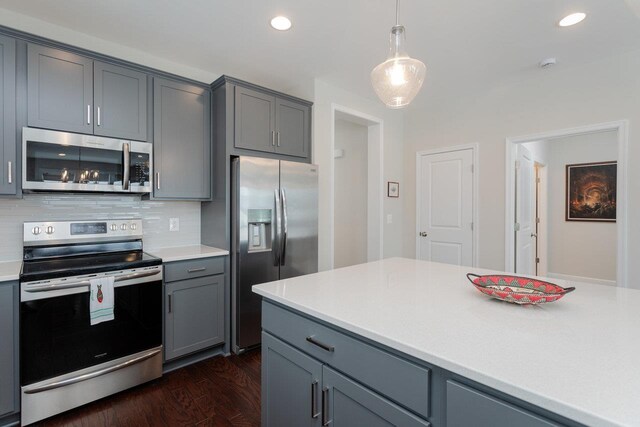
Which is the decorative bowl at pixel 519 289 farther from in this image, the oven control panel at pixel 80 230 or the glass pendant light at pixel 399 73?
the oven control panel at pixel 80 230

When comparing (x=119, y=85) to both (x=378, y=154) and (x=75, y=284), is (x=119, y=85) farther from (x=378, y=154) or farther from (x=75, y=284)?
(x=378, y=154)

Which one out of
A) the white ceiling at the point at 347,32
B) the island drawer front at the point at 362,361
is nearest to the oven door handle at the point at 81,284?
the island drawer front at the point at 362,361

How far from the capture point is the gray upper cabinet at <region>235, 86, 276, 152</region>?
279cm

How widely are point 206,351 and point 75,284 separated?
1.19m

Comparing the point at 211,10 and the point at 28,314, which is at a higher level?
the point at 211,10

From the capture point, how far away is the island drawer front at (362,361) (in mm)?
905

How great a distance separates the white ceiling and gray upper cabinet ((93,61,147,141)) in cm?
35

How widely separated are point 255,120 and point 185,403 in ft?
7.55

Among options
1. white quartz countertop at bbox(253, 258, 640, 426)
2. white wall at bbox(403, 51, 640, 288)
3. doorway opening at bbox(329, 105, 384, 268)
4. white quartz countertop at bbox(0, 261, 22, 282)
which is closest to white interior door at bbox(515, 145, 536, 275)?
white wall at bbox(403, 51, 640, 288)

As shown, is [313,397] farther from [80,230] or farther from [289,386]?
[80,230]

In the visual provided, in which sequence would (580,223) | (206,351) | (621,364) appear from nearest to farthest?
(621,364) < (206,351) < (580,223)

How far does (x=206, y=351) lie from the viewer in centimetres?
269

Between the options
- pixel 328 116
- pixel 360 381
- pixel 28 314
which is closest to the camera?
pixel 360 381

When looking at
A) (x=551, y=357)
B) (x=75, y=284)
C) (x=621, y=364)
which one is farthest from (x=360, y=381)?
(x=75, y=284)
